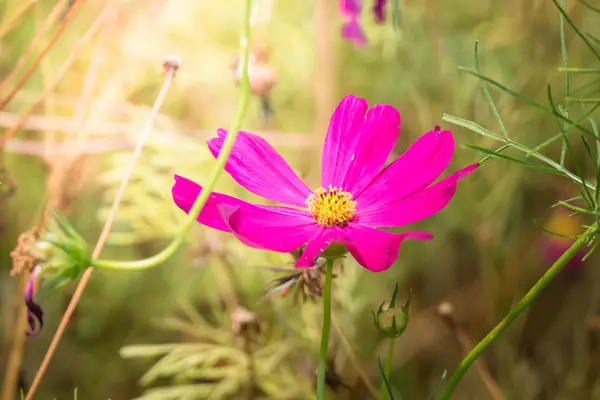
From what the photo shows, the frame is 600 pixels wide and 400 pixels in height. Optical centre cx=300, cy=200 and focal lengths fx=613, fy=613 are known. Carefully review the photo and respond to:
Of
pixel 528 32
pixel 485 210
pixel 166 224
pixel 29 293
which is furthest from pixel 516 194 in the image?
pixel 29 293

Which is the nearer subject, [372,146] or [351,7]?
[372,146]

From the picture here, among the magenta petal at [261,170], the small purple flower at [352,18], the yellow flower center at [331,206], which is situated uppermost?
the small purple flower at [352,18]

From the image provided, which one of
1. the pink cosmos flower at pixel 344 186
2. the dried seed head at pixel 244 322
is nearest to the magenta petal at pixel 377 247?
the pink cosmos flower at pixel 344 186

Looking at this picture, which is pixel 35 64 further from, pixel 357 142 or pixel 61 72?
pixel 357 142

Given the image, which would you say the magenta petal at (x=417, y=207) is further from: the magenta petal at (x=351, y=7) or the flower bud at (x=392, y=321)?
the magenta petal at (x=351, y=7)

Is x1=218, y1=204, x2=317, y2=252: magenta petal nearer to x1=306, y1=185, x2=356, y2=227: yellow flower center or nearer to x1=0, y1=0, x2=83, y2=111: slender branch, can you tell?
x1=306, y1=185, x2=356, y2=227: yellow flower center

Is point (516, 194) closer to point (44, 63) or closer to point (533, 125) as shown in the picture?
point (533, 125)

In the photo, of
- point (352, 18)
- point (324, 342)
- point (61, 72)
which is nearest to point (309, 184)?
point (352, 18)
